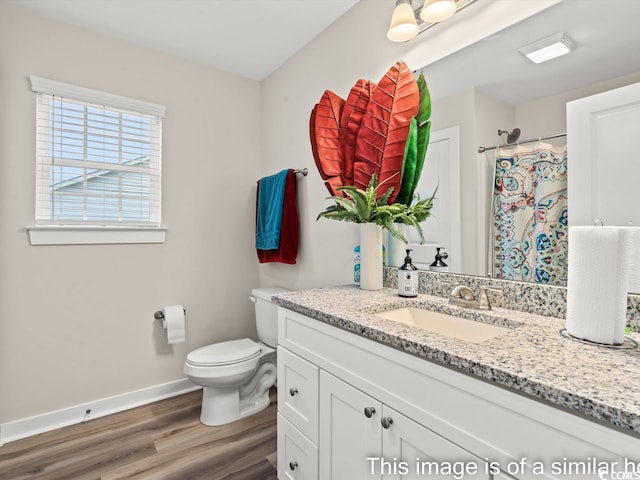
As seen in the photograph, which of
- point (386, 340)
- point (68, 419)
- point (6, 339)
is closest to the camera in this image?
point (386, 340)

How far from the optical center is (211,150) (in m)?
2.56

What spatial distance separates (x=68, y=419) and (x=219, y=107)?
234 cm

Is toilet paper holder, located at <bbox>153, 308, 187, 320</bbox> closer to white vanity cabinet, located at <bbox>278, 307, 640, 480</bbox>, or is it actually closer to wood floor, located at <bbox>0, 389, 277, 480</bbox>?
wood floor, located at <bbox>0, 389, 277, 480</bbox>

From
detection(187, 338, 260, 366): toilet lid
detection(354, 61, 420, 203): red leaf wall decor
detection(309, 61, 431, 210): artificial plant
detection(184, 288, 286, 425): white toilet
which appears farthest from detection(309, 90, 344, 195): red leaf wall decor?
detection(187, 338, 260, 366): toilet lid

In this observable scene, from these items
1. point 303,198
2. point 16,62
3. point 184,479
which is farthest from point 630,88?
point 16,62

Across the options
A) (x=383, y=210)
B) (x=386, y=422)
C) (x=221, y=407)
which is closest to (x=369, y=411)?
(x=386, y=422)

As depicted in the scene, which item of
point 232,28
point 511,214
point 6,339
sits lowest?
point 6,339

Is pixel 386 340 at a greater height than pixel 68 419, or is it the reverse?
pixel 386 340

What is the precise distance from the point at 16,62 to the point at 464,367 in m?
2.70

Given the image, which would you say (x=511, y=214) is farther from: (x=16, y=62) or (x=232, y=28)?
(x=16, y=62)

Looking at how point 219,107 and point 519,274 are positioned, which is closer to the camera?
point 519,274

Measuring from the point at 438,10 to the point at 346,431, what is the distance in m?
1.61

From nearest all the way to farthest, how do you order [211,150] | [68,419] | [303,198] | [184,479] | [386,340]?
[386,340], [184,479], [68,419], [303,198], [211,150]

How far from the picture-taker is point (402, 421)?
0.86 meters
